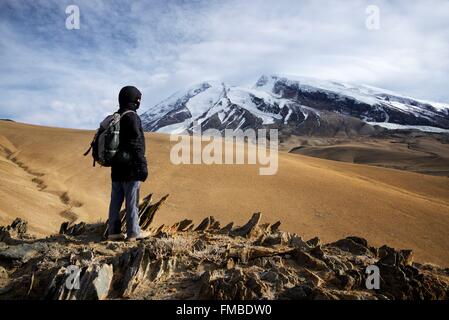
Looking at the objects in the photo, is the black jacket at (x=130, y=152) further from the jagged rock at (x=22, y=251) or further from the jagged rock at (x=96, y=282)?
the jagged rock at (x=96, y=282)

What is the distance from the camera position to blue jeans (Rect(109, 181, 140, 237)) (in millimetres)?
5516

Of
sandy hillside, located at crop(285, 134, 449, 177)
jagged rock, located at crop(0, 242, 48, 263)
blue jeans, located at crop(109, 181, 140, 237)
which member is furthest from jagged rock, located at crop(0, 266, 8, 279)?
sandy hillside, located at crop(285, 134, 449, 177)

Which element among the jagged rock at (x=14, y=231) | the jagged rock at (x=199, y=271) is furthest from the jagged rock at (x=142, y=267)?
the jagged rock at (x=14, y=231)

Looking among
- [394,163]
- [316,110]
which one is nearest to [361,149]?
[394,163]

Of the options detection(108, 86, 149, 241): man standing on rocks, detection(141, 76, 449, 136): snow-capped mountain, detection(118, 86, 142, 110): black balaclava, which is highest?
detection(141, 76, 449, 136): snow-capped mountain

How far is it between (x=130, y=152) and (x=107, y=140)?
1.06 feet

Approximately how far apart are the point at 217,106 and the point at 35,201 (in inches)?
7351

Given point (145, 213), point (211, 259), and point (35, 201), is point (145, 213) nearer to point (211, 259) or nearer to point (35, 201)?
point (211, 259)

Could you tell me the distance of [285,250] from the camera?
18.2 ft

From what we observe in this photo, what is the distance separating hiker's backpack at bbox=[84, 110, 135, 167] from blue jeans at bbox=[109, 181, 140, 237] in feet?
1.41

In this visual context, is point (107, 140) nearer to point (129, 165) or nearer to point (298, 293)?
point (129, 165)

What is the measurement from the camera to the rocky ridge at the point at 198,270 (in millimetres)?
4082

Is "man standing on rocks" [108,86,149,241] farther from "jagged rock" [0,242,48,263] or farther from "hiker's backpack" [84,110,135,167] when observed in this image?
"jagged rock" [0,242,48,263]

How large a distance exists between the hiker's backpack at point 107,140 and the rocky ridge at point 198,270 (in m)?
1.12
